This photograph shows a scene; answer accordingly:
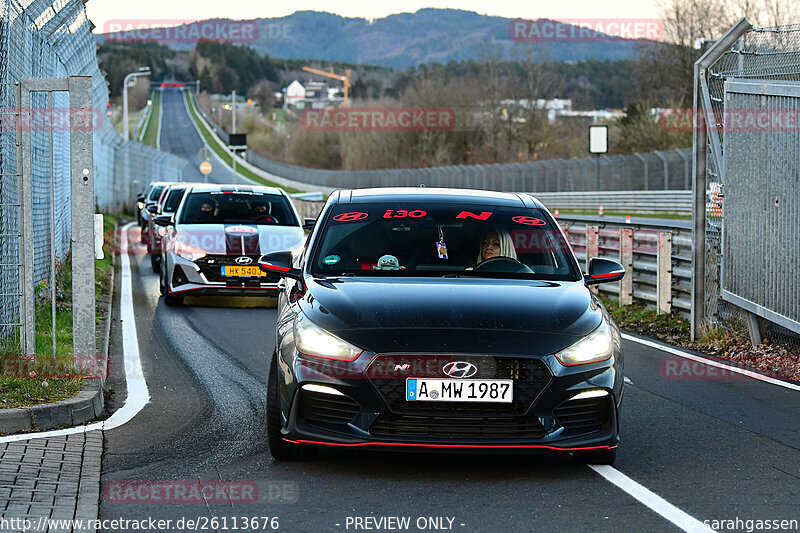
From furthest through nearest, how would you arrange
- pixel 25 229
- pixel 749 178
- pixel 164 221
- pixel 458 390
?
pixel 164 221 → pixel 749 178 → pixel 25 229 → pixel 458 390

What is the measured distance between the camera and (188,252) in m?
15.1

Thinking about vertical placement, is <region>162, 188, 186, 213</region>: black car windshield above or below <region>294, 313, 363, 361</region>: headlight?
above

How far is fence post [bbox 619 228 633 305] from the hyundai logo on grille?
9.73 m

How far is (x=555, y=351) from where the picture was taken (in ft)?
19.1

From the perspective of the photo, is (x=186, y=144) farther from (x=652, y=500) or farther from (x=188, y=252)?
(x=652, y=500)

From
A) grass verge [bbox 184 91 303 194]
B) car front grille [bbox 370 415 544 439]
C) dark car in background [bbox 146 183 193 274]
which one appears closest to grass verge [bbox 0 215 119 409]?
car front grille [bbox 370 415 544 439]

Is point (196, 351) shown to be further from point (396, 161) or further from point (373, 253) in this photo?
point (396, 161)

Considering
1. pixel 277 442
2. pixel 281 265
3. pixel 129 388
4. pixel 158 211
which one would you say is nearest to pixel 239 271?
pixel 158 211

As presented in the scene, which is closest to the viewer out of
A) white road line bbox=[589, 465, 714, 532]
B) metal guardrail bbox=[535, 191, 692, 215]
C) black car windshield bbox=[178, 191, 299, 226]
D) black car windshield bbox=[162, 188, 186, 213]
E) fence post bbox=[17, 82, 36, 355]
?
white road line bbox=[589, 465, 714, 532]

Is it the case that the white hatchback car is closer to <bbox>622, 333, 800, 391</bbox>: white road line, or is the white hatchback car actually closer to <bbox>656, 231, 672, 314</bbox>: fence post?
<bbox>656, 231, 672, 314</bbox>: fence post

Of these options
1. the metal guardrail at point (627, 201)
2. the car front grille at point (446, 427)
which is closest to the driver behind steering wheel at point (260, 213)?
the car front grille at point (446, 427)

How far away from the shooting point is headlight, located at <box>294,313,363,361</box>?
579cm

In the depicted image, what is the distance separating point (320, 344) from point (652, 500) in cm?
178

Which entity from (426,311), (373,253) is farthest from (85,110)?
(426,311)
